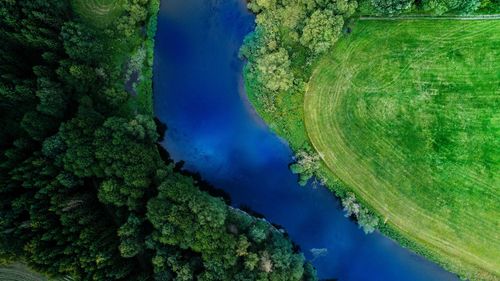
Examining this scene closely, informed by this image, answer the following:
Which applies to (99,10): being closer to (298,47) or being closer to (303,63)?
(298,47)

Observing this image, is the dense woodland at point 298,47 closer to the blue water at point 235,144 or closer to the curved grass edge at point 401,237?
the curved grass edge at point 401,237

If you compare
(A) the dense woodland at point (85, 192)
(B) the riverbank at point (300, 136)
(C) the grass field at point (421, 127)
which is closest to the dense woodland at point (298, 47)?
(B) the riverbank at point (300, 136)

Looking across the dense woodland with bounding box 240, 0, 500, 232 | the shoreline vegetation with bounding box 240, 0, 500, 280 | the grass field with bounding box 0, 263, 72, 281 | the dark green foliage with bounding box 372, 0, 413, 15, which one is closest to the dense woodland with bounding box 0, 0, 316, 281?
the grass field with bounding box 0, 263, 72, 281

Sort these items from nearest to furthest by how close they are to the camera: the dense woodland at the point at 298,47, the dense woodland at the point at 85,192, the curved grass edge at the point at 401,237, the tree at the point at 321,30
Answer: the dense woodland at the point at 85,192 → the tree at the point at 321,30 → the dense woodland at the point at 298,47 → the curved grass edge at the point at 401,237

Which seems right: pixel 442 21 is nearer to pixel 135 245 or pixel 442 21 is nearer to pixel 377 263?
pixel 377 263

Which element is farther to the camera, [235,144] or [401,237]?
[235,144]

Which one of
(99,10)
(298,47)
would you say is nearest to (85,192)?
(99,10)

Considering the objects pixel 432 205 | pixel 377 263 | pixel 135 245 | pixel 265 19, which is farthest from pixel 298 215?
pixel 265 19
